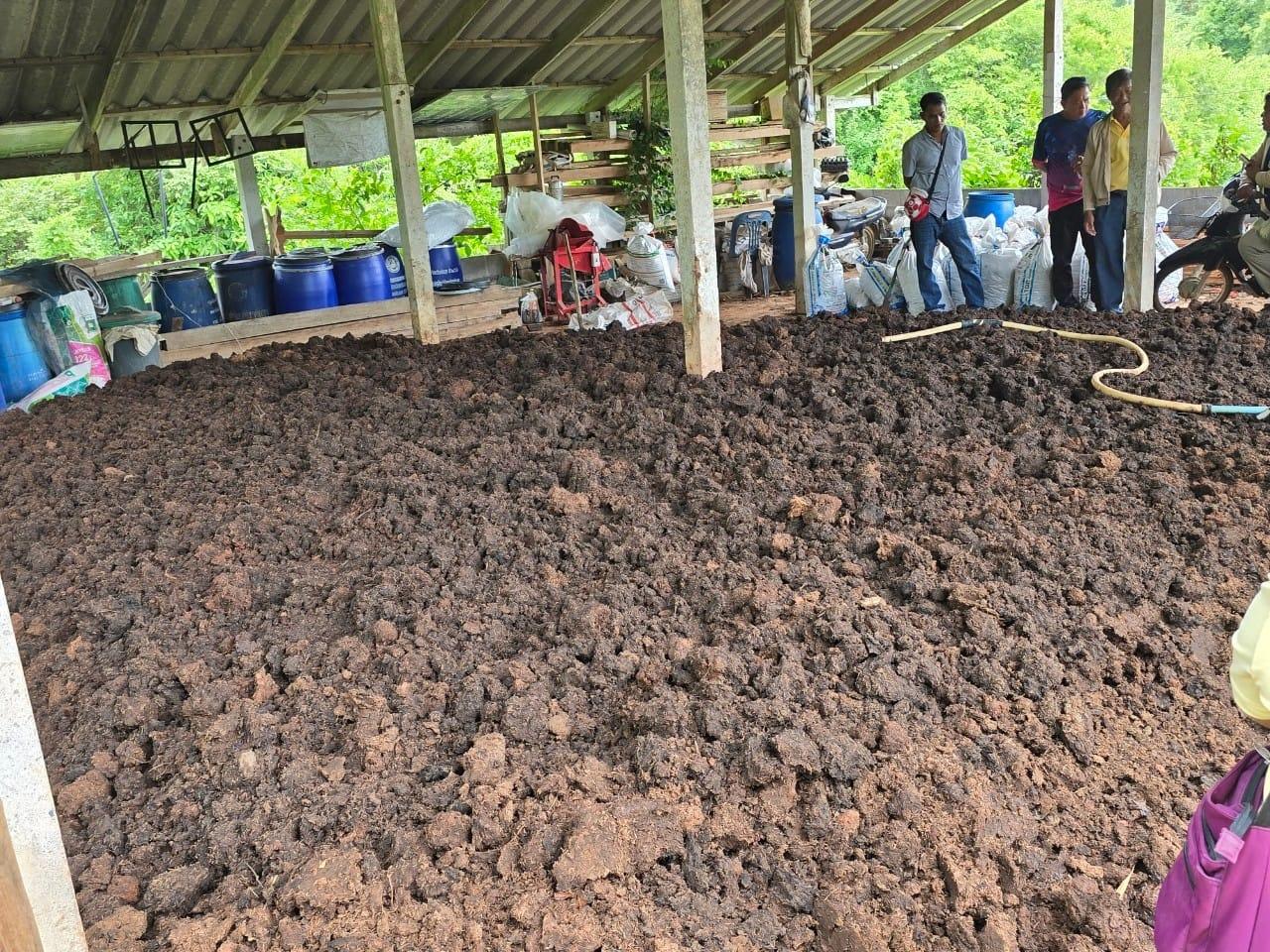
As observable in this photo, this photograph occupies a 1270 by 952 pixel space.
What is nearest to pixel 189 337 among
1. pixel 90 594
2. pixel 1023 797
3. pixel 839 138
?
pixel 90 594

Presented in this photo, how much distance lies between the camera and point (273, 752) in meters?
3.08

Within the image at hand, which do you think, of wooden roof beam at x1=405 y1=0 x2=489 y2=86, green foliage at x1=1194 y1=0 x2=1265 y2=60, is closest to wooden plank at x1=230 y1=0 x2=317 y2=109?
wooden roof beam at x1=405 y1=0 x2=489 y2=86

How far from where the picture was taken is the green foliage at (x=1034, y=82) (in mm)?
24233

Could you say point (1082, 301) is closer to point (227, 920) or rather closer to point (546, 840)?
point (546, 840)

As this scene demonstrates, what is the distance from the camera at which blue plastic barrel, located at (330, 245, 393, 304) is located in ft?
31.9

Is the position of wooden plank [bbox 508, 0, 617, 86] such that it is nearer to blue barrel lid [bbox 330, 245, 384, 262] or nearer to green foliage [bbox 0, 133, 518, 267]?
blue barrel lid [bbox 330, 245, 384, 262]

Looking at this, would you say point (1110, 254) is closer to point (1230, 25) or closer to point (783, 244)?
point (783, 244)

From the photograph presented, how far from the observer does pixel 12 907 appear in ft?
→ 5.44

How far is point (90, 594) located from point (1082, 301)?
24.0 feet

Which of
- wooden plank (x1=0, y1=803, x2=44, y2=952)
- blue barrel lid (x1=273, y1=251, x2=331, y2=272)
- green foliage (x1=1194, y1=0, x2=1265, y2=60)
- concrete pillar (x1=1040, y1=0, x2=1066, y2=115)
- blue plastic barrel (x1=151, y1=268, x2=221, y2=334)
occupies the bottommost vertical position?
wooden plank (x1=0, y1=803, x2=44, y2=952)

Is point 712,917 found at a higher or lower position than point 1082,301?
lower

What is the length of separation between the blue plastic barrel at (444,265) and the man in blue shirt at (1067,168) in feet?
17.9

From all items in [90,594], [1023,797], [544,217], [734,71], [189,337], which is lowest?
[1023,797]

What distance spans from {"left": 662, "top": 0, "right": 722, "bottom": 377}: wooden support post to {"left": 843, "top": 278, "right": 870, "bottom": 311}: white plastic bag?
2.89 metres
